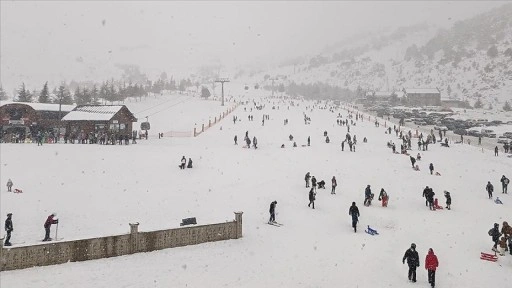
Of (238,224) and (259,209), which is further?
(259,209)

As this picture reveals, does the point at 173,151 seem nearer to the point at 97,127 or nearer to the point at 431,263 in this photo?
the point at 97,127

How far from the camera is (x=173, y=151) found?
3700 centimetres

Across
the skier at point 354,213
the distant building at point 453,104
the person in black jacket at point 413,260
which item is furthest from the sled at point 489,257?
the distant building at point 453,104

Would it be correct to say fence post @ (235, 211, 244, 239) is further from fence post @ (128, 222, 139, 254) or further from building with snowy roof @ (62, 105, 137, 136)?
building with snowy roof @ (62, 105, 137, 136)

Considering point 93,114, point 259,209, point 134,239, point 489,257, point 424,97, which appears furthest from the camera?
point 424,97

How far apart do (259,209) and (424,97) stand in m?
143

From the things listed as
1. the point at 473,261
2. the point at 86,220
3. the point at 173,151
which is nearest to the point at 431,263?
the point at 473,261

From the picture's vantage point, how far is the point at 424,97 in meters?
147

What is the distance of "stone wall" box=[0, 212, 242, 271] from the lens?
13062mm

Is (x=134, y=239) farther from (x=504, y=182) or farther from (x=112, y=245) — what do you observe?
(x=504, y=182)

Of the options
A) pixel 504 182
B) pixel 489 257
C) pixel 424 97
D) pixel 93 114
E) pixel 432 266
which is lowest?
pixel 489 257

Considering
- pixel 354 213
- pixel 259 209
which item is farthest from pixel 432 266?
pixel 259 209

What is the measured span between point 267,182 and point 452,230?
1297 cm

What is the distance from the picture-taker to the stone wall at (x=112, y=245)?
13.1m
